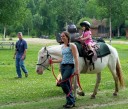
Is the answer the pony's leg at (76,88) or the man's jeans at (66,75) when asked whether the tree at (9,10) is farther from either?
the man's jeans at (66,75)

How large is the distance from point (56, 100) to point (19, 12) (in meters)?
33.0

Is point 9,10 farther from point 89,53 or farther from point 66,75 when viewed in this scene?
point 66,75

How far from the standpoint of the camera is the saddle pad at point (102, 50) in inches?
438

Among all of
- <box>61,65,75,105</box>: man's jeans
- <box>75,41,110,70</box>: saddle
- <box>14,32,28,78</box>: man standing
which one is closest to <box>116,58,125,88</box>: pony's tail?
<box>75,41,110,70</box>: saddle

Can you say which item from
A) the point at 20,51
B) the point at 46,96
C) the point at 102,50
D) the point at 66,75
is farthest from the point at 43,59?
the point at 20,51

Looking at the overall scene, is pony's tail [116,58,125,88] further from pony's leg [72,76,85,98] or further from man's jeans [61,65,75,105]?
man's jeans [61,65,75,105]

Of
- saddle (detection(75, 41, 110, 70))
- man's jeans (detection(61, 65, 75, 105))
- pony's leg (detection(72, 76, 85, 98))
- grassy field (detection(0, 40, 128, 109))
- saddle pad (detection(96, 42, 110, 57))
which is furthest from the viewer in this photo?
saddle pad (detection(96, 42, 110, 57))

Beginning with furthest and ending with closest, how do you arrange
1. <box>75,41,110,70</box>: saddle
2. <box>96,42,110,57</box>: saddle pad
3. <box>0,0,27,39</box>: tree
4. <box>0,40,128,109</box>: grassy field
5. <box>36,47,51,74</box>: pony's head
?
<box>0,0,27,39</box>: tree
<box>96,42,110,57</box>: saddle pad
<box>36,47,51,74</box>: pony's head
<box>75,41,110,70</box>: saddle
<box>0,40,128,109</box>: grassy field

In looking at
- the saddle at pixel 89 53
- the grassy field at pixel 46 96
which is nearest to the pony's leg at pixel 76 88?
the grassy field at pixel 46 96

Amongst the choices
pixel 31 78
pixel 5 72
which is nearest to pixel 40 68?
pixel 31 78

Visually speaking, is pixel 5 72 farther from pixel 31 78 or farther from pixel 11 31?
pixel 11 31

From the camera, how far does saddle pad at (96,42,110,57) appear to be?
11.1 m

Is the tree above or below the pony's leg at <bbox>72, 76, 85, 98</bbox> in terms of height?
above

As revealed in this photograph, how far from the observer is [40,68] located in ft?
35.3
